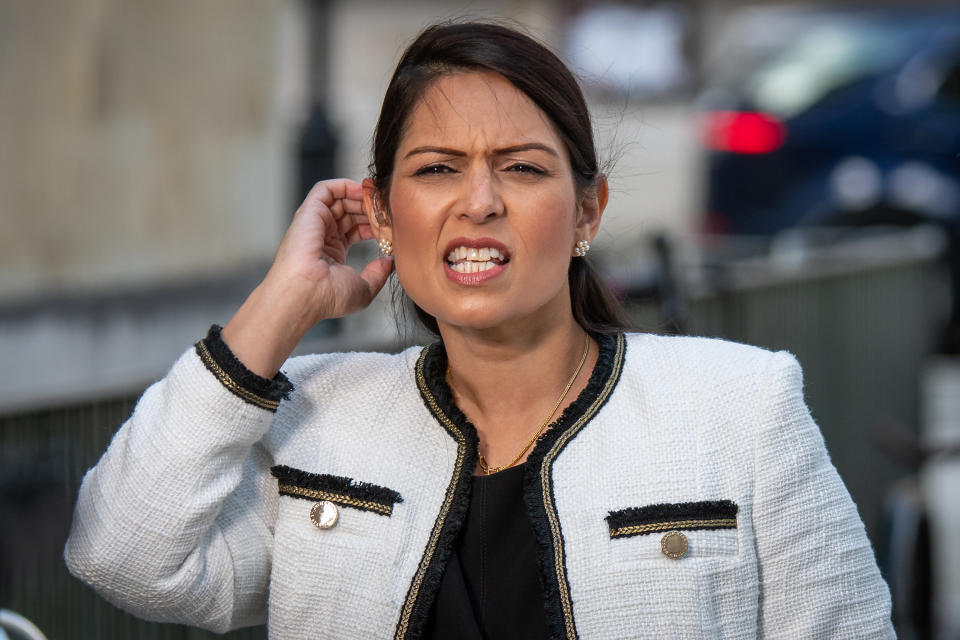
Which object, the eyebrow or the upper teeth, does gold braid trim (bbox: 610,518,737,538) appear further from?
the eyebrow

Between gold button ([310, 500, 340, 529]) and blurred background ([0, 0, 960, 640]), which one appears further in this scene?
blurred background ([0, 0, 960, 640])

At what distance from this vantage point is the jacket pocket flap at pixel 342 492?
244 centimetres

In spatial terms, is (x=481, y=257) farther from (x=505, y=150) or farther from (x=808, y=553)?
(x=808, y=553)

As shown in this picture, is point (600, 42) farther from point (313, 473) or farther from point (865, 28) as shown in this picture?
point (313, 473)

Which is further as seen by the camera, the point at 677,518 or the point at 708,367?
the point at 708,367

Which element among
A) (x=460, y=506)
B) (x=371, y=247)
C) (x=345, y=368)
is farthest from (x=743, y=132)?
(x=460, y=506)

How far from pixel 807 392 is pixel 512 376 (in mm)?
3092

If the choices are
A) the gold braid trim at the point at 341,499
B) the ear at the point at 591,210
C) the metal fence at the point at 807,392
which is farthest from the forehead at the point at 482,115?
the metal fence at the point at 807,392

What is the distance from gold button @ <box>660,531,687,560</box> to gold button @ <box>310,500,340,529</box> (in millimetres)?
588

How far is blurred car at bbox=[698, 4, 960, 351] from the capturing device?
9305mm

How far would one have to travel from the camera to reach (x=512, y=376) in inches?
101

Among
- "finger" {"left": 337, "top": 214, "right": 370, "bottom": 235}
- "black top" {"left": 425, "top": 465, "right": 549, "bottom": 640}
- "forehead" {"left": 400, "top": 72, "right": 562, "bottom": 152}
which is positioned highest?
"forehead" {"left": 400, "top": 72, "right": 562, "bottom": 152}

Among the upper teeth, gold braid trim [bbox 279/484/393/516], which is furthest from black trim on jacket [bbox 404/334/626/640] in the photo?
the upper teeth

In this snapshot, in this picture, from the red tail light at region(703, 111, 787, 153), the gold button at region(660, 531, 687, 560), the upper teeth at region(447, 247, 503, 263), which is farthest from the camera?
the red tail light at region(703, 111, 787, 153)
